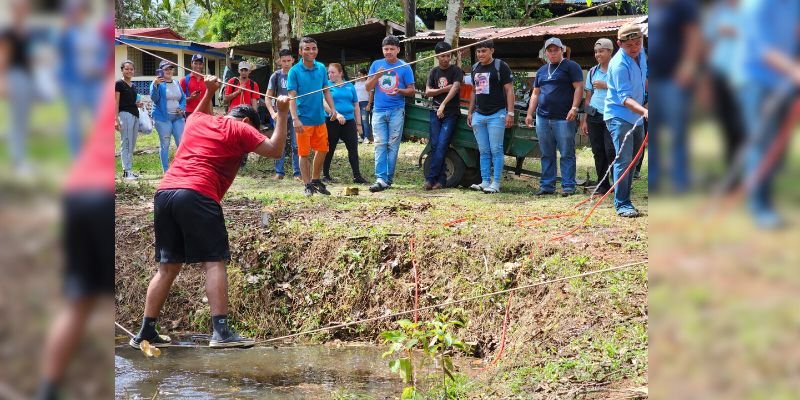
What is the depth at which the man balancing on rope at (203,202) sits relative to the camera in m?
4.70

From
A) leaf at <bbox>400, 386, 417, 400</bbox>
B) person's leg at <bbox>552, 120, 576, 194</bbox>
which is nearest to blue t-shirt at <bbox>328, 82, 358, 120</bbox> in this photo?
person's leg at <bbox>552, 120, 576, 194</bbox>

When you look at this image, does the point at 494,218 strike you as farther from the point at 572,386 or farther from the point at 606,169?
the point at 572,386

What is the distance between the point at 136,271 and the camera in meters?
7.38

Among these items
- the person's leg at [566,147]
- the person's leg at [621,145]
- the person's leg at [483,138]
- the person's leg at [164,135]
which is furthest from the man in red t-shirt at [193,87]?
the person's leg at [621,145]

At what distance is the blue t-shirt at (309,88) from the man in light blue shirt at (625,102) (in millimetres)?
3032

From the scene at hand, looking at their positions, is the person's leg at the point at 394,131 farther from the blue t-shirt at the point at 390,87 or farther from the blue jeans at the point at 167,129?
the blue jeans at the point at 167,129

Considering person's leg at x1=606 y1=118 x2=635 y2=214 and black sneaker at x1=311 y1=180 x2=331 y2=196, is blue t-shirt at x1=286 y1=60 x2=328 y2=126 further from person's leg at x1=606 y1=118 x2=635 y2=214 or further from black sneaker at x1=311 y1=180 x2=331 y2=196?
person's leg at x1=606 y1=118 x2=635 y2=214
